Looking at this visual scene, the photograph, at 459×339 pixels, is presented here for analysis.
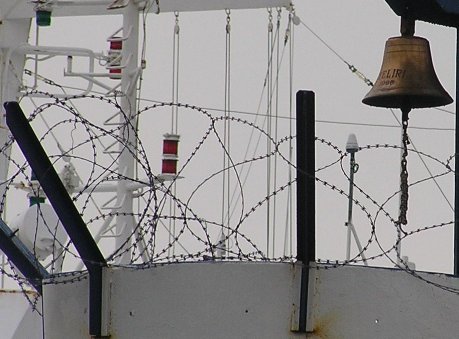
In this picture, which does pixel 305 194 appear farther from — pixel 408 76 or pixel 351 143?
pixel 351 143

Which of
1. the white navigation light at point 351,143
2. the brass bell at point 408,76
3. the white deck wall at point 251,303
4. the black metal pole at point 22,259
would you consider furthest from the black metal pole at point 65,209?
the white navigation light at point 351,143

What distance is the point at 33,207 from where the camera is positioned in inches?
782

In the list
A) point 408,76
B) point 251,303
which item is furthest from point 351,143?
point 251,303

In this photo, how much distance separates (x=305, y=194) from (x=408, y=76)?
2479 millimetres

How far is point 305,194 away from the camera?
11164 millimetres

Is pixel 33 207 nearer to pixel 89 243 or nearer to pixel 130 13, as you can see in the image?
pixel 130 13

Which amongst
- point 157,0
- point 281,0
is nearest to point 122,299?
point 157,0

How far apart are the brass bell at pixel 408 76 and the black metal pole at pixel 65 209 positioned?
2958 mm

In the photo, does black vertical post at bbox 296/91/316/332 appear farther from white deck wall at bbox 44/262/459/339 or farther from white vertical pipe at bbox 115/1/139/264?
white vertical pipe at bbox 115/1/139/264

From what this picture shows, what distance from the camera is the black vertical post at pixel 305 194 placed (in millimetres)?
11133

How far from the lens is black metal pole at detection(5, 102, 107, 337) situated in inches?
436

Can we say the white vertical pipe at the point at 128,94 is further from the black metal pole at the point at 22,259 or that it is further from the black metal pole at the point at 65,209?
the black metal pole at the point at 65,209

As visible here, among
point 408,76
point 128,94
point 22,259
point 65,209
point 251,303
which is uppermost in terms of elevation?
point 128,94

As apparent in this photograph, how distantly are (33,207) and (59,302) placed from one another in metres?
8.64
